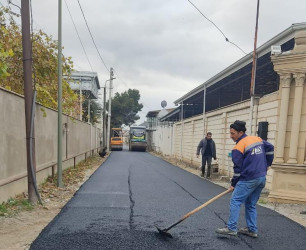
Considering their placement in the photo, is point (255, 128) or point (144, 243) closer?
point (144, 243)

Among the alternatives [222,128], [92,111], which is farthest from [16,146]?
[92,111]

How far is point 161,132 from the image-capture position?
29.8m

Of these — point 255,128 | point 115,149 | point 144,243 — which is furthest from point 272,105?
point 115,149

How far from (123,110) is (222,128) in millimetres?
41164

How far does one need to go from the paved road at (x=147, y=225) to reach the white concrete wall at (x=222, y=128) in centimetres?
293

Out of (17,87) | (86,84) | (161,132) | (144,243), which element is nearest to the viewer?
(144,243)

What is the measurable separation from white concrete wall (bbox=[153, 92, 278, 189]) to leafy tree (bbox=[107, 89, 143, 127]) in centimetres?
3039

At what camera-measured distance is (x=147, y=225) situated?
4867 millimetres

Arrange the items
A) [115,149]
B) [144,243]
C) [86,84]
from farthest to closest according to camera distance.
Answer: [86,84] → [115,149] → [144,243]

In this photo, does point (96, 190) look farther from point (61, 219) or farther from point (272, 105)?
point (272, 105)

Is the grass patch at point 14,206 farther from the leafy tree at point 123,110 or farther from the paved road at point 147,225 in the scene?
the leafy tree at point 123,110

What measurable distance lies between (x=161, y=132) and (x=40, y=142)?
22.3 meters

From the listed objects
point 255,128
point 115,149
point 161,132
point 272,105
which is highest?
point 272,105

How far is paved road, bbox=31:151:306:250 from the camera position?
4.06 metres
